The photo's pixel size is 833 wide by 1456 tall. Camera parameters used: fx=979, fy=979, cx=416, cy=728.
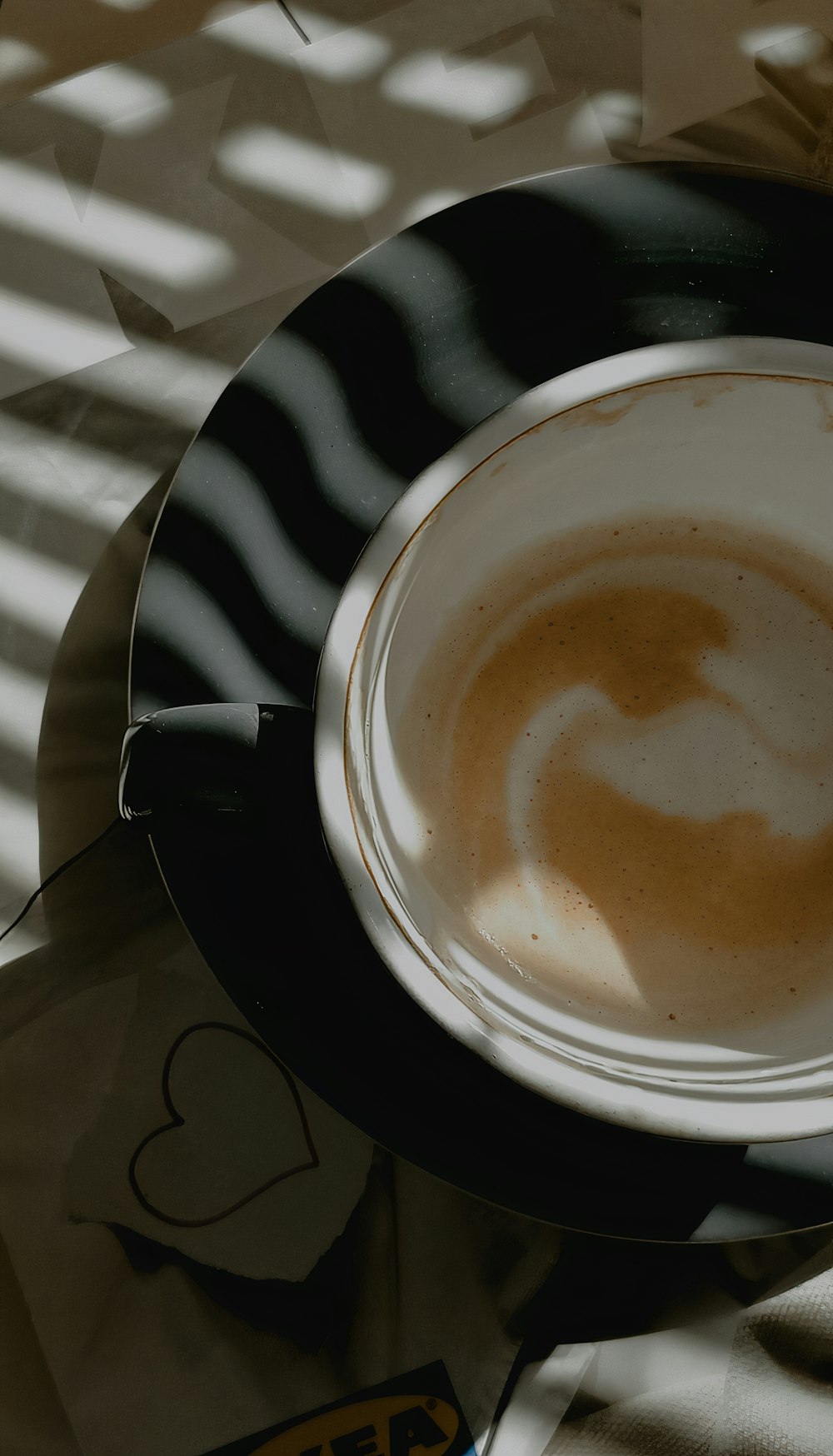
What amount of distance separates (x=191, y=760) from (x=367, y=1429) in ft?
1.64

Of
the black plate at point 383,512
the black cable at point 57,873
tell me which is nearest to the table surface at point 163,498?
the black cable at point 57,873

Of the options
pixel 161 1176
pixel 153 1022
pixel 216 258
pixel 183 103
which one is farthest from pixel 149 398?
pixel 161 1176

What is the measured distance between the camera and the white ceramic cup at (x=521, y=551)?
1.57ft

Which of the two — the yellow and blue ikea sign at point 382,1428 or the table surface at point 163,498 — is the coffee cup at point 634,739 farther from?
the yellow and blue ikea sign at point 382,1428

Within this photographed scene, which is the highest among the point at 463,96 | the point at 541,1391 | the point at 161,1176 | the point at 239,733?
the point at 463,96

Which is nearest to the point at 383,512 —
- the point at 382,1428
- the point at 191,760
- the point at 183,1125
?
the point at 191,760

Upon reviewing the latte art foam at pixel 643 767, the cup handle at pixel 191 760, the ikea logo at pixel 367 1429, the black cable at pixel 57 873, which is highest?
the latte art foam at pixel 643 767

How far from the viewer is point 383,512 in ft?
1.82

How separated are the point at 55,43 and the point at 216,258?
0.64ft

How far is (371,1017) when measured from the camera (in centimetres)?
56

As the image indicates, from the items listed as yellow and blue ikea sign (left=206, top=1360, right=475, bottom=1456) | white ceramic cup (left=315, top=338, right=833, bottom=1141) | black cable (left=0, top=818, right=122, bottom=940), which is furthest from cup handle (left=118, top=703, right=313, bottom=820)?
yellow and blue ikea sign (left=206, top=1360, right=475, bottom=1456)

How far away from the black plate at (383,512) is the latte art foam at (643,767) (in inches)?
5.8

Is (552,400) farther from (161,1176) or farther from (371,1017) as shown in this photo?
(161,1176)

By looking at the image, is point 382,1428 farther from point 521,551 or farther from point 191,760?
point 521,551
